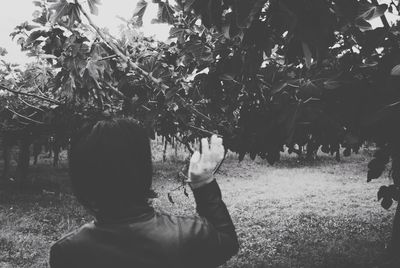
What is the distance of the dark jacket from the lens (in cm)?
109

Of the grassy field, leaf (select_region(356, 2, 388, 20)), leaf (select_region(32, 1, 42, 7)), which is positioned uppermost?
leaf (select_region(32, 1, 42, 7))

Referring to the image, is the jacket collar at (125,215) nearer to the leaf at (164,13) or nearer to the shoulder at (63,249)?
the shoulder at (63,249)

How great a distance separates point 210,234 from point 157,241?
144 mm

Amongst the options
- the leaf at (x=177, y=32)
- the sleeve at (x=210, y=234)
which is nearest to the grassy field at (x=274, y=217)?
the leaf at (x=177, y=32)

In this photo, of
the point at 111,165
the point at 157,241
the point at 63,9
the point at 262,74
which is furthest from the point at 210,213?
the point at 262,74

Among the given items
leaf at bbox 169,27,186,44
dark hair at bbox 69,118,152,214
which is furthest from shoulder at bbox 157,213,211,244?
leaf at bbox 169,27,186,44

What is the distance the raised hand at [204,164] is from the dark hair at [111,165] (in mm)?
140

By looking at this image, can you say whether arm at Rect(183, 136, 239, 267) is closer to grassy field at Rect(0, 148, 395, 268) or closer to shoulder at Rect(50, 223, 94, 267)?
shoulder at Rect(50, 223, 94, 267)

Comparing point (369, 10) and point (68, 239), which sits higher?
point (369, 10)

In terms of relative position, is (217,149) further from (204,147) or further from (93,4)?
(93,4)

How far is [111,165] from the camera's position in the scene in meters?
1.12

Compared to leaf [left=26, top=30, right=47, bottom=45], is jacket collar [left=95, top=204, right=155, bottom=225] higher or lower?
lower

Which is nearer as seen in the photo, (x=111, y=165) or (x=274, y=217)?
(x=111, y=165)

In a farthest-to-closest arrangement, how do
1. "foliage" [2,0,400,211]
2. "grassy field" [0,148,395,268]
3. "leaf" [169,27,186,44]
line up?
"grassy field" [0,148,395,268], "leaf" [169,27,186,44], "foliage" [2,0,400,211]
